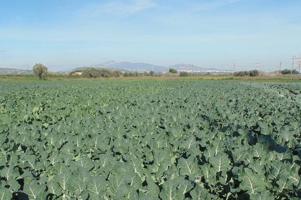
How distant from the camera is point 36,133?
937 cm

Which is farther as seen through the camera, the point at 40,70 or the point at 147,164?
the point at 40,70

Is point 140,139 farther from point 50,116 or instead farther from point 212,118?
point 50,116

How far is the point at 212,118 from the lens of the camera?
13070mm

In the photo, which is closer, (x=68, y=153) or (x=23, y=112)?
(x=68, y=153)

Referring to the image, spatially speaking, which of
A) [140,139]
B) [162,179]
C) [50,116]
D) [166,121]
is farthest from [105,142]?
[50,116]

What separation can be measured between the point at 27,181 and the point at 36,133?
417cm

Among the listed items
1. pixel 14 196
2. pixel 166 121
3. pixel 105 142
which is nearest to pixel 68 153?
pixel 105 142

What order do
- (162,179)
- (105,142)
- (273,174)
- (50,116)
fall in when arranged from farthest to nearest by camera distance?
(50,116) < (105,142) < (162,179) < (273,174)

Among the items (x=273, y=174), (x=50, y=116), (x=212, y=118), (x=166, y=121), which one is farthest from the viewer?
(x=50, y=116)

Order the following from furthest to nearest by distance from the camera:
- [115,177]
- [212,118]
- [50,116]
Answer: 1. [50,116]
2. [212,118]
3. [115,177]

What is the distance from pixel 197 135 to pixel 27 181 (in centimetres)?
450

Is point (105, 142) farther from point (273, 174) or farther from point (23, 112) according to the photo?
point (23, 112)

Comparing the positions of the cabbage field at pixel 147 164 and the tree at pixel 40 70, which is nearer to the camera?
the cabbage field at pixel 147 164

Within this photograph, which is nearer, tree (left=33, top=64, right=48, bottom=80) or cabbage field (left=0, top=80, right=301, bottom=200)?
cabbage field (left=0, top=80, right=301, bottom=200)
